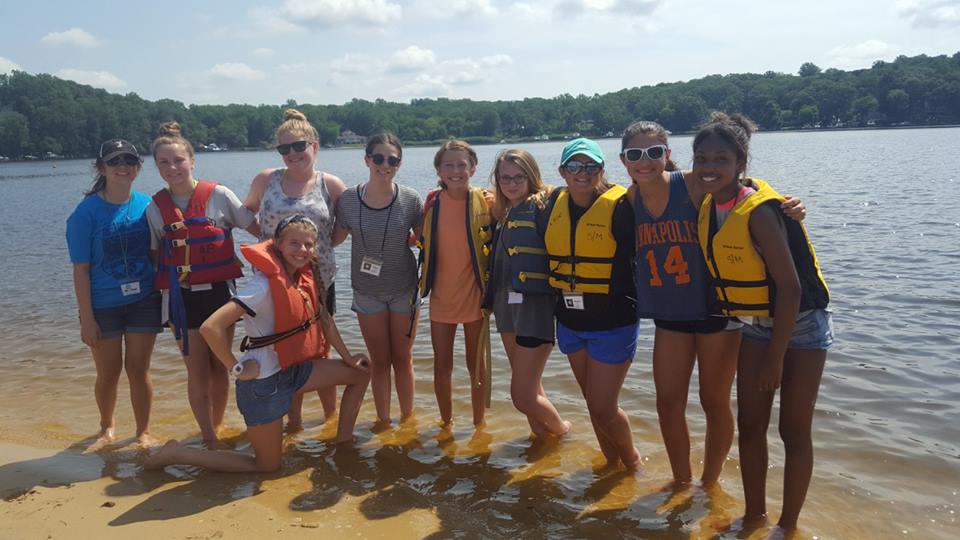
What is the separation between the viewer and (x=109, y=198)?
5.14 meters

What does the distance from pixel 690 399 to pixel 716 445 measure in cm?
226

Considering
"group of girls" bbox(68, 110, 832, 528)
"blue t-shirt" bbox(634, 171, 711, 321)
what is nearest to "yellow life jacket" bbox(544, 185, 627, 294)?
"group of girls" bbox(68, 110, 832, 528)

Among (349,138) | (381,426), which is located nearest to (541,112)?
(349,138)

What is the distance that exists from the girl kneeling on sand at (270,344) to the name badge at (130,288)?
0.96 meters

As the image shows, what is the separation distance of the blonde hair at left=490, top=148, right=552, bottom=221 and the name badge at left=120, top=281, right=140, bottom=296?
273 centimetres

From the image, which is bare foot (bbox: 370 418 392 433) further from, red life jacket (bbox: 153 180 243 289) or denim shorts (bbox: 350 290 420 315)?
red life jacket (bbox: 153 180 243 289)

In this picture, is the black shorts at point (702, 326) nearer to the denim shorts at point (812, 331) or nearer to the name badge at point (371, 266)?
the denim shorts at point (812, 331)

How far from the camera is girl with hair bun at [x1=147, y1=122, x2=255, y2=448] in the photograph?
505 cm

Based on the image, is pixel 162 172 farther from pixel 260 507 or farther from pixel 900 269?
pixel 900 269

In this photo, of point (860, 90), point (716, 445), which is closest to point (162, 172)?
point (716, 445)

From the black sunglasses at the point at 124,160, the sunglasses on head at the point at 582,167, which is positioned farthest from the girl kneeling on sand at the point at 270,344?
the sunglasses on head at the point at 582,167

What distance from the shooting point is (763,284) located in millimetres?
3518

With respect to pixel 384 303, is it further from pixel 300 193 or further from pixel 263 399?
pixel 263 399

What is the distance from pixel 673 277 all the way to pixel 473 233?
5.55 ft
